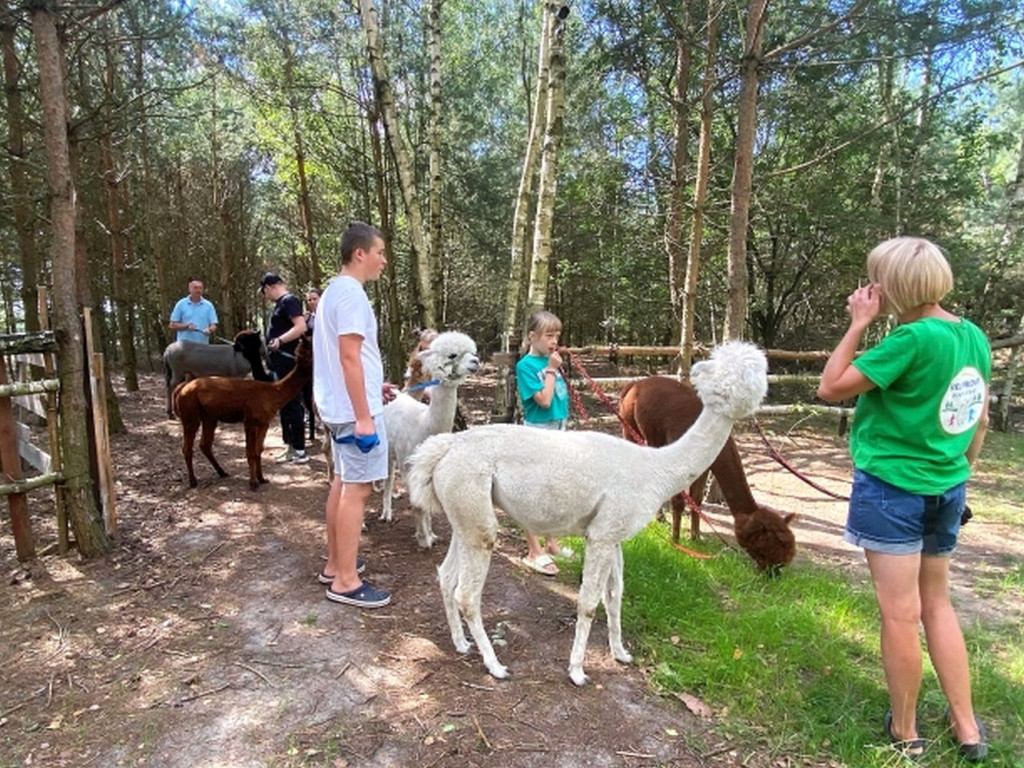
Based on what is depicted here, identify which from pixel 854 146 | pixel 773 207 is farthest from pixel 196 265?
pixel 854 146

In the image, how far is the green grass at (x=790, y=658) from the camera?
8.50 ft

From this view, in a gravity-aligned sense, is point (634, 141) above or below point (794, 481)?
above

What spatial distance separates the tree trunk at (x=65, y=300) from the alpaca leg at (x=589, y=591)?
3511 mm

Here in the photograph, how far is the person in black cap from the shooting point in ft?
21.0

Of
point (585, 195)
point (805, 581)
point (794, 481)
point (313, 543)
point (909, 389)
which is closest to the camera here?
point (909, 389)

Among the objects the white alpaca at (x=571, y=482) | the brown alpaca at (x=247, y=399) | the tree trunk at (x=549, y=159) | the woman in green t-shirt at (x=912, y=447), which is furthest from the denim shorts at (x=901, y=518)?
the brown alpaca at (x=247, y=399)

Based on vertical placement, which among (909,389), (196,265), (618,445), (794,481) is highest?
(196,265)

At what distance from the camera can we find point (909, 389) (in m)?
2.25

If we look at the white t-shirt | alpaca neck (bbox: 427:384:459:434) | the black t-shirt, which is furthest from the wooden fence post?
alpaca neck (bbox: 427:384:459:434)

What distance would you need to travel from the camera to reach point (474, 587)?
2932mm

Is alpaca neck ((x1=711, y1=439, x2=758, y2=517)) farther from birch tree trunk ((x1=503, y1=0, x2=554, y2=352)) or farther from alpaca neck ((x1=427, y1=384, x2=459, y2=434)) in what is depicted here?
birch tree trunk ((x1=503, y1=0, x2=554, y2=352))

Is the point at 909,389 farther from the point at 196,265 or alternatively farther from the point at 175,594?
the point at 196,265

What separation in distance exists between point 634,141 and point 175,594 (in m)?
13.3

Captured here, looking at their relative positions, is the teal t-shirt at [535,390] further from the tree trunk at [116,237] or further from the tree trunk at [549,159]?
the tree trunk at [116,237]
